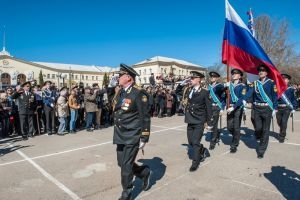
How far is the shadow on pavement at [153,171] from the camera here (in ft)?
17.0

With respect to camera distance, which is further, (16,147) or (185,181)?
(16,147)

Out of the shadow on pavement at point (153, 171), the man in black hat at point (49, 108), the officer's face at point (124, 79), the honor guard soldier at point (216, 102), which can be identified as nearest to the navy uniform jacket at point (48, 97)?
the man in black hat at point (49, 108)

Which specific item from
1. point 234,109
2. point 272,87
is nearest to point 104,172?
point 234,109

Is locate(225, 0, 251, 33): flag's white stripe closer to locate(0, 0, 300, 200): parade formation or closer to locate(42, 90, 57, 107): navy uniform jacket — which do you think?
locate(0, 0, 300, 200): parade formation

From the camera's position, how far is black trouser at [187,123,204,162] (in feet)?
20.7

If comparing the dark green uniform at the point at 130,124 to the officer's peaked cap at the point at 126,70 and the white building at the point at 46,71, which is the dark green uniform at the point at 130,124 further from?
the white building at the point at 46,71

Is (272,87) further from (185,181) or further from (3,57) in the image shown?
(3,57)

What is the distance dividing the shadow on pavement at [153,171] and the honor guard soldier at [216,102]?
195 cm

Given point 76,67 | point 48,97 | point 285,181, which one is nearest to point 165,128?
point 48,97

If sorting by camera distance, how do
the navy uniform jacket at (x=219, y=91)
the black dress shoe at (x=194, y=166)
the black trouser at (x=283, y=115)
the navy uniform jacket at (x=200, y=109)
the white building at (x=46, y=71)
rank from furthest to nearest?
the white building at (x=46, y=71) < the black trouser at (x=283, y=115) < the navy uniform jacket at (x=219, y=91) < the navy uniform jacket at (x=200, y=109) < the black dress shoe at (x=194, y=166)

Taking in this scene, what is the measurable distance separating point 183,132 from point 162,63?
3729 inches

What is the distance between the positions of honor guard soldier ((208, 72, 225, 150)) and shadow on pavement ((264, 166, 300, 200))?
7.34 ft

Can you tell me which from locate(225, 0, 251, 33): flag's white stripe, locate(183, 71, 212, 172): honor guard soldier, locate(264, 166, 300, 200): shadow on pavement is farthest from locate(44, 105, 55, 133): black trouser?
locate(264, 166, 300, 200): shadow on pavement

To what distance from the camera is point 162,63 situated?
105m
